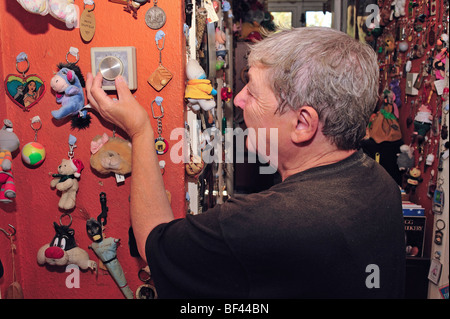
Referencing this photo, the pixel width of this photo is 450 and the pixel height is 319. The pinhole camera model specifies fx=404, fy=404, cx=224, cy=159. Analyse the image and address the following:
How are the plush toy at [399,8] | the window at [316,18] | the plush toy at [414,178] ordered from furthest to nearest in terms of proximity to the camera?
the window at [316,18] < the plush toy at [399,8] < the plush toy at [414,178]

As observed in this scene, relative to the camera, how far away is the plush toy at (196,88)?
3.97 ft

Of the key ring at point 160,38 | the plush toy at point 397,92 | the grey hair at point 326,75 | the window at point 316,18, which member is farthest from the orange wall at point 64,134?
the window at point 316,18

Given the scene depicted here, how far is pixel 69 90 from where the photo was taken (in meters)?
1.13

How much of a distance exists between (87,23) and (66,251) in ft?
2.26

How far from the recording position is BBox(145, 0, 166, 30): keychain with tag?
1.12 metres

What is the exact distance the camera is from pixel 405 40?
2.89 metres

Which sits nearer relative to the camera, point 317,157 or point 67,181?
point 317,157

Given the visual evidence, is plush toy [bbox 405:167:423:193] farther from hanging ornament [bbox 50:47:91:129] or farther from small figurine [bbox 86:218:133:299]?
hanging ornament [bbox 50:47:91:129]

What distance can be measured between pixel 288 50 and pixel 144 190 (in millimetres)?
473

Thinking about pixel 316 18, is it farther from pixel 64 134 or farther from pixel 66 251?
pixel 66 251

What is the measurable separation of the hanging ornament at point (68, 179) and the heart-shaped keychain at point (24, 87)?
0.51 feet

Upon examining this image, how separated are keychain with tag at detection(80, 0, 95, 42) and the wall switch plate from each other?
4 cm

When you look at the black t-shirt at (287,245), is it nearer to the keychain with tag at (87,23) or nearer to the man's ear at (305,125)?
the man's ear at (305,125)

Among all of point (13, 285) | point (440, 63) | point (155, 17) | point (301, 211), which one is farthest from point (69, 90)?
point (440, 63)
